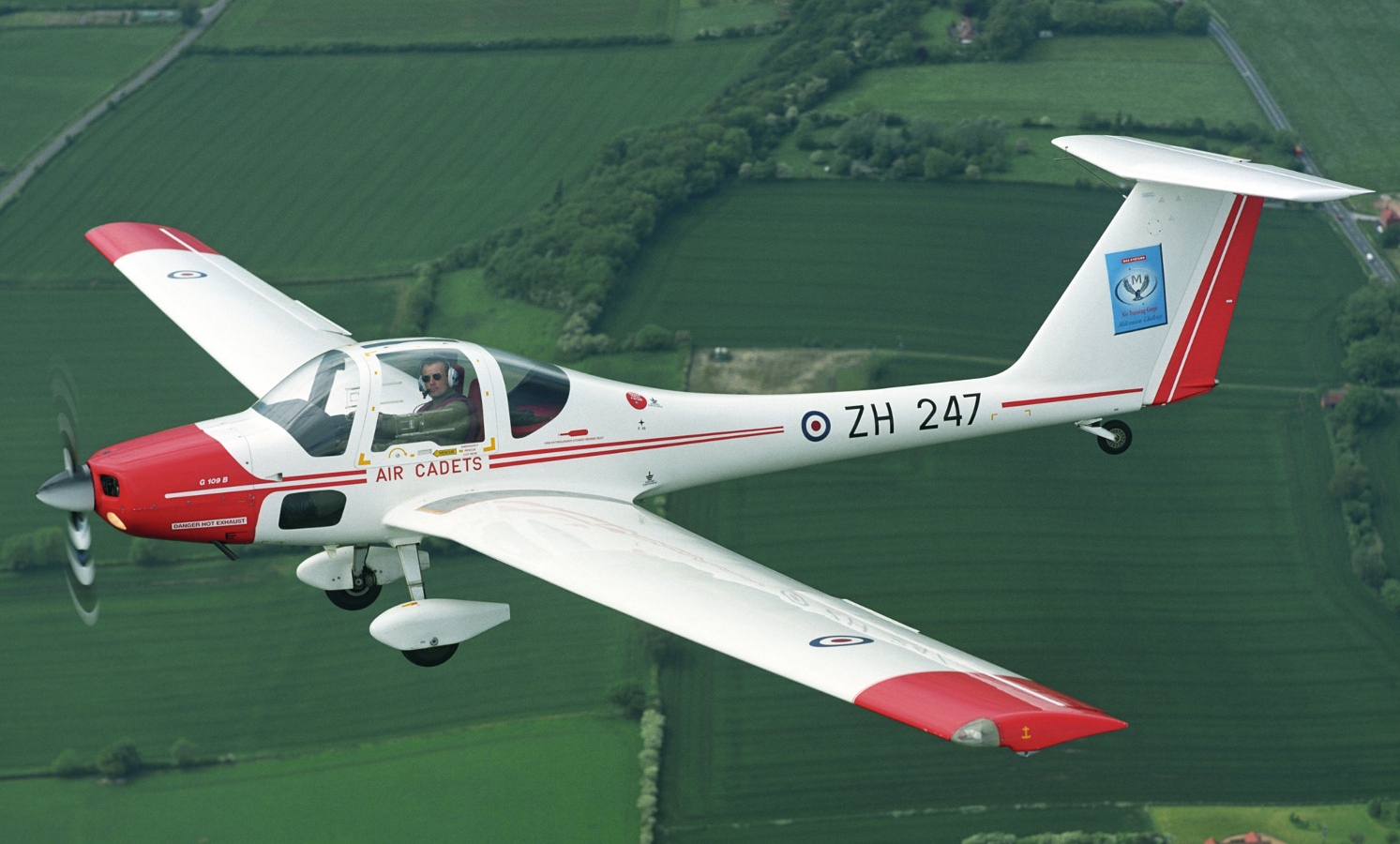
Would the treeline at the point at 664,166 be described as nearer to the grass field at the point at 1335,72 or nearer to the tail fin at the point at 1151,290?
the grass field at the point at 1335,72

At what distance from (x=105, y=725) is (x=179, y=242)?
92.5 feet

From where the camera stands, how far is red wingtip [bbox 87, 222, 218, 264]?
26.2 m

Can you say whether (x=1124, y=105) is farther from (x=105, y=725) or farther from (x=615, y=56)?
(x=105, y=725)

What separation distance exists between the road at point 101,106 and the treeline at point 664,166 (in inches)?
1082

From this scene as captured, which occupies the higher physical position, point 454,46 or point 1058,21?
point 454,46

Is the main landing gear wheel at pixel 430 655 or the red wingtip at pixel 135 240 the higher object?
the red wingtip at pixel 135 240

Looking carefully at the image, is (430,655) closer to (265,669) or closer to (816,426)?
(816,426)

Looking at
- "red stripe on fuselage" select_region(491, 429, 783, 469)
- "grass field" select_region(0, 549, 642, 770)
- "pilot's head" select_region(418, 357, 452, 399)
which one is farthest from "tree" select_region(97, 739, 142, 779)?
"pilot's head" select_region(418, 357, 452, 399)

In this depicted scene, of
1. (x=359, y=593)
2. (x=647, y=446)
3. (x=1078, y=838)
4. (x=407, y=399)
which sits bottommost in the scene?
(x=1078, y=838)

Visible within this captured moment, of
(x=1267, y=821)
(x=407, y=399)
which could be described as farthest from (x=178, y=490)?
(x=1267, y=821)

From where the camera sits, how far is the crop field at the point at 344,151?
6875 centimetres

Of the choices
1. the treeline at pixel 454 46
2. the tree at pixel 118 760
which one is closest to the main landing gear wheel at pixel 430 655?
the tree at pixel 118 760

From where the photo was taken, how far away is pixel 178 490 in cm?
1816

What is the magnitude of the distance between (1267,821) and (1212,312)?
32991 millimetres
